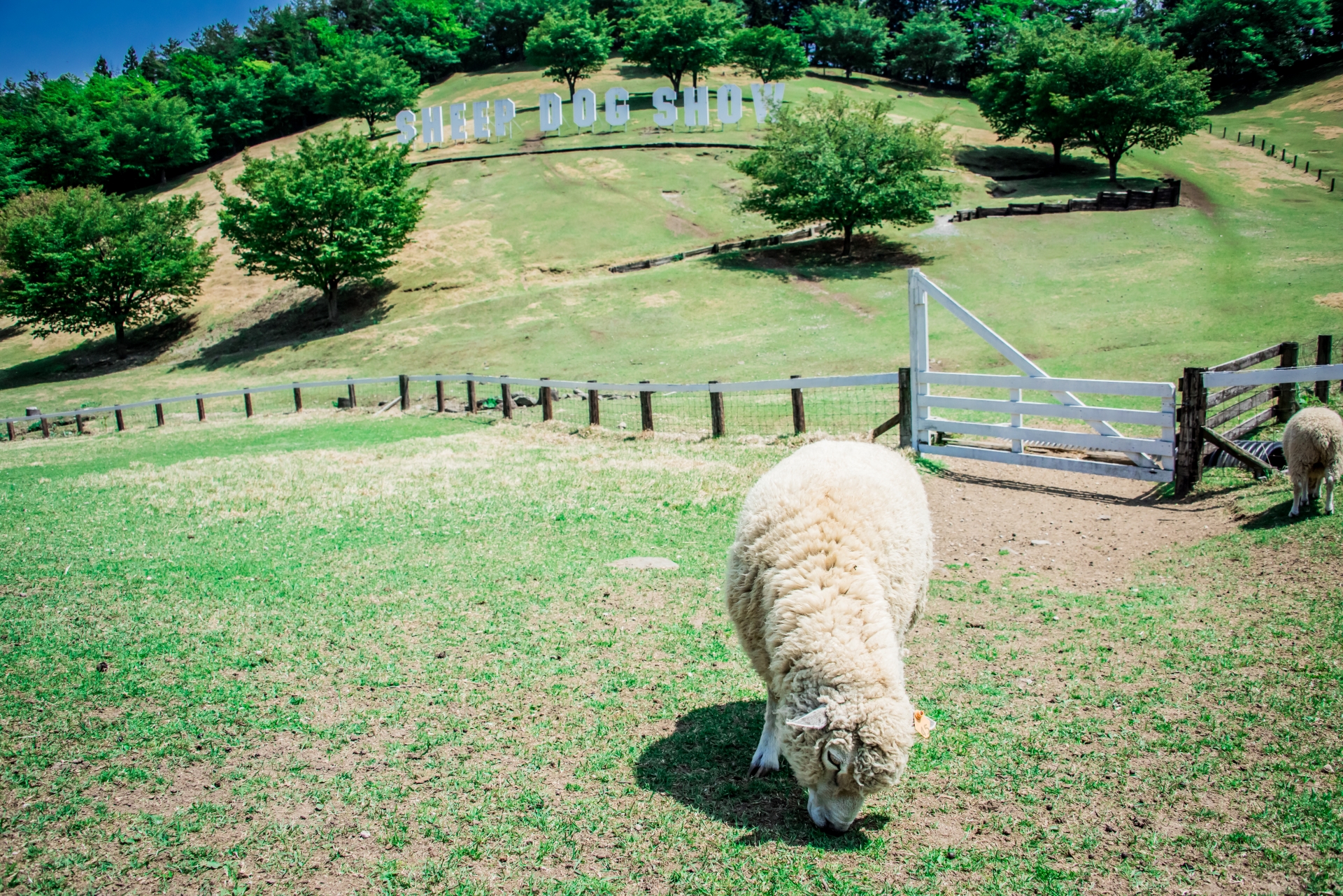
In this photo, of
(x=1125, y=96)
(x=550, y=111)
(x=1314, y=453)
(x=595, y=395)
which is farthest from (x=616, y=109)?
(x=1314, y=453)

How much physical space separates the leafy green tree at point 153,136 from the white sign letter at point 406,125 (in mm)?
19888

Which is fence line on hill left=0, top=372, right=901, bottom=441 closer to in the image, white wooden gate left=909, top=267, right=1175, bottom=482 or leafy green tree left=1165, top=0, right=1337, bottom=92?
white wooden gate left=909, top=267, right=1175, bottom=482

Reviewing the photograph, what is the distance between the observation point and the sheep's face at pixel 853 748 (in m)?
3.74

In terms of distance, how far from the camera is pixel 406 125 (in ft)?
205

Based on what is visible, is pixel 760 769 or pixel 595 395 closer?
pixel 760 769

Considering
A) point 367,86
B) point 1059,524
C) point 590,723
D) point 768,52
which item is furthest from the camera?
point 768,52

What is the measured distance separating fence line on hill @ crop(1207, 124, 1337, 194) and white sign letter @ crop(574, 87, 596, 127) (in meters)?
41.7

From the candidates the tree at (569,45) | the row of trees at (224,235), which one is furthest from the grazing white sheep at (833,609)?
the tree at (569,45)

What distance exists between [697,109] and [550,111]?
11.3 m

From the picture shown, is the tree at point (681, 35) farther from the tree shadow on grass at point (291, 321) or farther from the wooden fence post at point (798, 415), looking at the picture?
the wooden fence post at point (798, 415)

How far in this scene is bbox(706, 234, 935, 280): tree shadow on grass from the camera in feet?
123

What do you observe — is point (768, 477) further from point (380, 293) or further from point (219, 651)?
point (380, 293)

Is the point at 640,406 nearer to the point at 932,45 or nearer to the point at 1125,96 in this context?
the point at 1125,96

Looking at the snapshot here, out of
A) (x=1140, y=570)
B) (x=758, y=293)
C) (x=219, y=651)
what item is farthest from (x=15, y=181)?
(x=1140, y=570)
